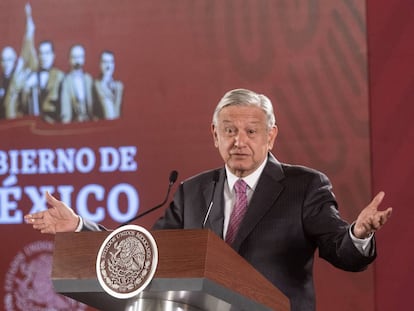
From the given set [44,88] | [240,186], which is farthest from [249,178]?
[44,88]

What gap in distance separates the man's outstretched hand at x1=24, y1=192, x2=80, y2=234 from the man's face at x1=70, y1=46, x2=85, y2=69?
203 cm

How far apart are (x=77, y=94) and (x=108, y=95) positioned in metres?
0.18

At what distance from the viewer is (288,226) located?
2.80 meters

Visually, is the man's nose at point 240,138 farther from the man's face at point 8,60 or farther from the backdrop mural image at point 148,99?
the man's face at point 8,60

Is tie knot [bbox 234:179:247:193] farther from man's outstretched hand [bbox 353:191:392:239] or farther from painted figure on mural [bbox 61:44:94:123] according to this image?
painted figure on mural [bbox 61:44:94:123]

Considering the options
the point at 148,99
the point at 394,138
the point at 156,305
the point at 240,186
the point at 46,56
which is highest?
the point at 46,56

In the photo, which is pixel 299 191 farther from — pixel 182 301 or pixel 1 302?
pixel 1 302

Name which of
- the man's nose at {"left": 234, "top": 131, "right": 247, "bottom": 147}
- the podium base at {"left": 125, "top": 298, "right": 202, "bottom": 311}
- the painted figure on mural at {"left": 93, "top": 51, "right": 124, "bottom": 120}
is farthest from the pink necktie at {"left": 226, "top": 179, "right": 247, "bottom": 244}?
the painted figure on mural at {"left": 93, "top": 51, "right": 124, "bottom": 120}

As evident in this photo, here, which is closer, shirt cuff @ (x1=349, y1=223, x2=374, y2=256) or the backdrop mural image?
shirt cuff @ (x1=349, y1=223, x2=374, y2=256)

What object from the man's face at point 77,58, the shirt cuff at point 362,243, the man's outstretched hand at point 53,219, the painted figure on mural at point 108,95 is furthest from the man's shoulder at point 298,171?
the man's face at point 77,58

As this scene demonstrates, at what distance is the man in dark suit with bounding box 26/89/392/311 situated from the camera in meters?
2.75

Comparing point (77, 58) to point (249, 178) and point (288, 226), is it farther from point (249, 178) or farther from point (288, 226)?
point (288, 226)

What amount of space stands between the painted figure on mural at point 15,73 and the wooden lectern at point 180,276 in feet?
8.30

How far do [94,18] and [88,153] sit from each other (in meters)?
0.75
